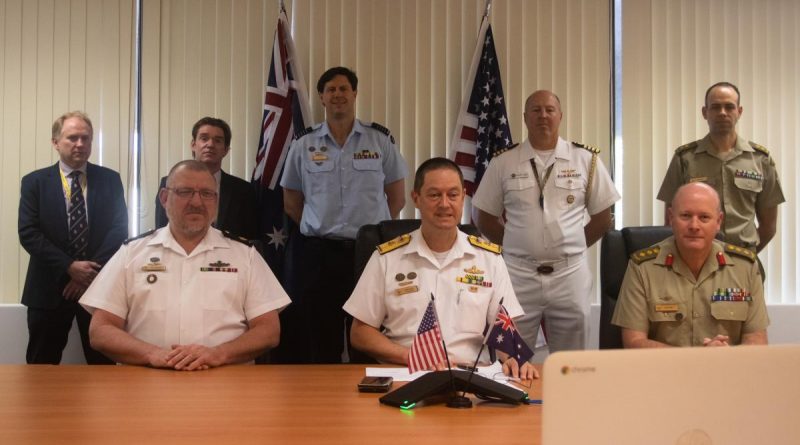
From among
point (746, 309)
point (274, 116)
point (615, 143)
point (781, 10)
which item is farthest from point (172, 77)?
point (781, 10)

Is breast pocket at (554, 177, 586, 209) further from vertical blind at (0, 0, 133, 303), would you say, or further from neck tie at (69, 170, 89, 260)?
vertical blind at (0, 0, 133, 303)

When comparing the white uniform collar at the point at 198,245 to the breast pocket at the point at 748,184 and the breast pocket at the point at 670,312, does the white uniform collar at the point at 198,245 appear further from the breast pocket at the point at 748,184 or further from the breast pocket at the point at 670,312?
the breast pocket at the point at 748,184

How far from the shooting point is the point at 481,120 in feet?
16.2

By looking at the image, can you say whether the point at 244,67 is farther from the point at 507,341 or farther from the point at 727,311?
the point at 727,311

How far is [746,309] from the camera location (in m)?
2.75

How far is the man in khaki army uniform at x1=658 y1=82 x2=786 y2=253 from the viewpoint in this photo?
4023 mm

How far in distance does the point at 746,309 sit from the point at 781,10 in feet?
10.6

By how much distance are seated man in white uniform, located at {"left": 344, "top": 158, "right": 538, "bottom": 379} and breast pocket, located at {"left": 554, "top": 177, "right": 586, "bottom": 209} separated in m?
1.17

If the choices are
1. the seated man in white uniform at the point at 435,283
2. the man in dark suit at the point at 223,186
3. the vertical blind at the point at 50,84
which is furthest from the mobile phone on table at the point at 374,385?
the vertical blind at the point at 50,84

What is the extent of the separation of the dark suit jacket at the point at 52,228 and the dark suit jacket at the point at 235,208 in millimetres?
271

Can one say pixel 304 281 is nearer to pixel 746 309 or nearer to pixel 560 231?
pixel 560 231

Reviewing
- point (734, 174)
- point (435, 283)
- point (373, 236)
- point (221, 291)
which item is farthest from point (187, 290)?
point (734, 174)

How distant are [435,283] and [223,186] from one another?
6.27 feet

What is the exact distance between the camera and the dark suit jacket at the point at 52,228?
4.11 meters
